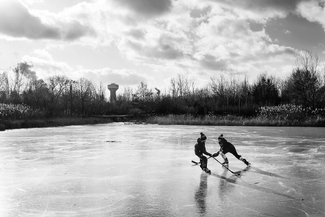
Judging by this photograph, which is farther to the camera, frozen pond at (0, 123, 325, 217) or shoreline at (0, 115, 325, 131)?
shoreline at (0, 115, 325, 131)

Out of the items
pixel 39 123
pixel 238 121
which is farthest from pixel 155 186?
pixel 238 121

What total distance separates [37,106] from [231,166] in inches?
1072

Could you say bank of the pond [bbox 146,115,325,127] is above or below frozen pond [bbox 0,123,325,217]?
above

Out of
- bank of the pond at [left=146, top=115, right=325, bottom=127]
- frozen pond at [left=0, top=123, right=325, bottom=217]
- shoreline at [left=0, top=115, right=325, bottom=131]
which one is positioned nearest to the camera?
frozen pond at [left=0, top=123, right=325, bottom=217]

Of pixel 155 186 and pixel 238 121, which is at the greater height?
pixel 238 121

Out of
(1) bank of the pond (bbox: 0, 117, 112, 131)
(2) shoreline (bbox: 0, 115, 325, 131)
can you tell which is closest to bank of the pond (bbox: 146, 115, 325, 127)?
(2) shoreline (bbox: 0, 115, 325, 131)

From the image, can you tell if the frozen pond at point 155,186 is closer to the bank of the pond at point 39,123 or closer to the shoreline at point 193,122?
the bank of the pond at point 39,123

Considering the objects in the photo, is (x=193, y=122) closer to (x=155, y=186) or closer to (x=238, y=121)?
(x=238, y=121)

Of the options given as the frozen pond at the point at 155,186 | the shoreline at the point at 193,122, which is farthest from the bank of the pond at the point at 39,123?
the frozen pond at the point at 155,186

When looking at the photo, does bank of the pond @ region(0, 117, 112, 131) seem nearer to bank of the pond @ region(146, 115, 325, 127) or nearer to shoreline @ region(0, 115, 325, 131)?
shoreline @ region(0, 115, 325, 131)

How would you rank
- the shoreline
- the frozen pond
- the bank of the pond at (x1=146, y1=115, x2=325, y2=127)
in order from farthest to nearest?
the bank of the pond at (x1=146, y1=115, x2=325, y2=127), the shoreline, the frozen pond

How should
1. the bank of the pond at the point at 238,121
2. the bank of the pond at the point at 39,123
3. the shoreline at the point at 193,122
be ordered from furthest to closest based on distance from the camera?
the bank of the pond at the point at 238,121 → the shoreline at the point at 193,122 → the bank of the pond at the point at 39,123

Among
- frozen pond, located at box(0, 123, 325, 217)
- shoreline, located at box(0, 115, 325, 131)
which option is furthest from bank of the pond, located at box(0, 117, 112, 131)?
frozen pond, located at box(0, 123, 325, 217)

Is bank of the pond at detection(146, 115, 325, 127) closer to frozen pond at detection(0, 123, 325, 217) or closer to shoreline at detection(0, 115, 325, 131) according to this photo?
shoreline at detection(0, 115, 325, 131)
